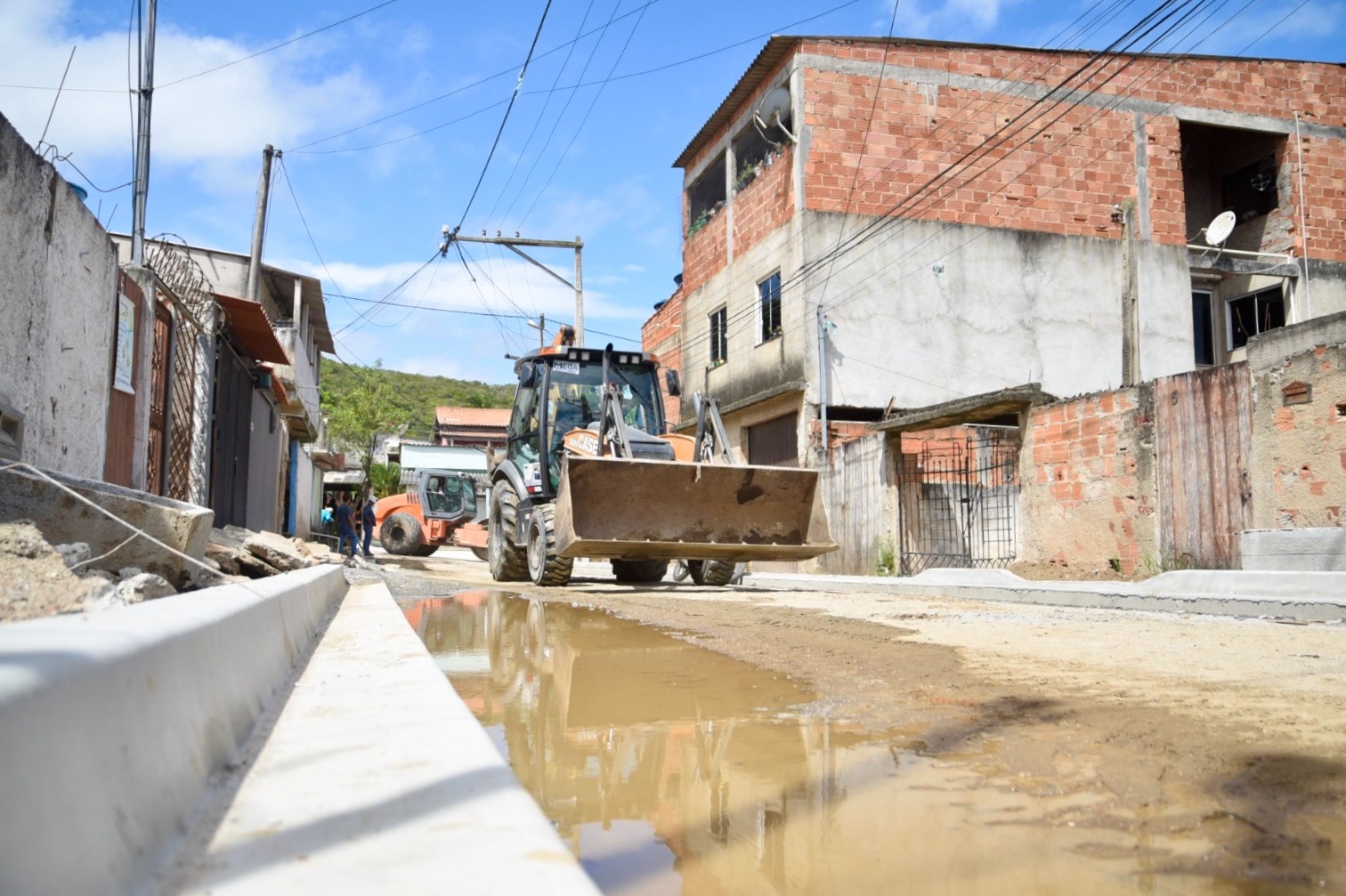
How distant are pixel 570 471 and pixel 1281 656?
599 cm

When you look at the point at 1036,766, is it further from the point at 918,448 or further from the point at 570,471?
the point at 918,448

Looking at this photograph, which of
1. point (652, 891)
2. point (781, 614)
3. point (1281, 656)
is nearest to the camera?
point (652, 891)

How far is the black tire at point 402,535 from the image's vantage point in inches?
926

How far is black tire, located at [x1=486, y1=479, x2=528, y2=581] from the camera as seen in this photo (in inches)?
461

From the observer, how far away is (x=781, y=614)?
702 cm

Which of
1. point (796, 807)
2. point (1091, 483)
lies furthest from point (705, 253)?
point (796, 807)

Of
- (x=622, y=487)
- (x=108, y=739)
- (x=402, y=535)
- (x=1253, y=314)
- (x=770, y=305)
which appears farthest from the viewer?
(x=402, y=535)

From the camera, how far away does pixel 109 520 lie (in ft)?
14.3

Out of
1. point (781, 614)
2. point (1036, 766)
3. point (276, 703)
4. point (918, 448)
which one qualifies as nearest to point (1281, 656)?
point (1036, 766)

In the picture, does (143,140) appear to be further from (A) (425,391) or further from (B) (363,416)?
(A) (425,391)

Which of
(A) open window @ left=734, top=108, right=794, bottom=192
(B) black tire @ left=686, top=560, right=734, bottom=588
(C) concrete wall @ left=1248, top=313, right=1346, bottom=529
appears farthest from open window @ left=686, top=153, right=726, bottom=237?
(C) concrete wall @ left=1248, top=313, right=1346, bottom=529

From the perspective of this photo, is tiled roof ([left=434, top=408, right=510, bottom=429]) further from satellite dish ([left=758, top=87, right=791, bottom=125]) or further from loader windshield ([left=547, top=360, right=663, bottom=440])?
loader windshield ([left=547, top=360, right=663, bottom=440])

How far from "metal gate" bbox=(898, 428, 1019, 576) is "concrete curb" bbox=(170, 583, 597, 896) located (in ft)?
40.8

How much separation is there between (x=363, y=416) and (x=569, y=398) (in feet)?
107
